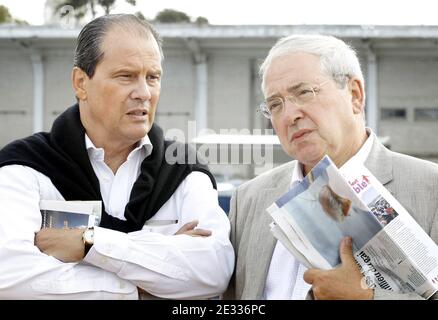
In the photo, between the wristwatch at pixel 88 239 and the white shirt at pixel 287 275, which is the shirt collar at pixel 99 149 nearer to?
the wristwatch at pixel 88 239

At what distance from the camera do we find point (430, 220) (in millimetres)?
2217

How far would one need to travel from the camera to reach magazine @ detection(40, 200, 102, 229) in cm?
237

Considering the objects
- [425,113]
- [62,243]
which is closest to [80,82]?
[62,243]

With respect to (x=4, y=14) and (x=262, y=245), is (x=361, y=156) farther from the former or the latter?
(x=4, y=14)

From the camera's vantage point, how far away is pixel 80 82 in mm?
2607

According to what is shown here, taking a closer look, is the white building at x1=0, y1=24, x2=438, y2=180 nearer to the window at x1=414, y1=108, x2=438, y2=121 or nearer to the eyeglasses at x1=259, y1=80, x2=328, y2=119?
the window at x1=414, y1=108, x2=438, y2=121

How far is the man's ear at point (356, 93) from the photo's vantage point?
97.1 inches

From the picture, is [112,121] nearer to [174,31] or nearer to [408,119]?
[174,31]

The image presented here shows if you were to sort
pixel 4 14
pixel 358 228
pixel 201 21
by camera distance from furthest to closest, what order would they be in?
pixel 4 14 → pixel 201 21 → pixel 358 228

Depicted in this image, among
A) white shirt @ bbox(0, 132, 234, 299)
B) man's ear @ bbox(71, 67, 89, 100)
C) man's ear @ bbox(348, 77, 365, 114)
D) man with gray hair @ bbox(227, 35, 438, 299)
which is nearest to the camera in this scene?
white shirt @ bbox(0, 132, 234, 299)

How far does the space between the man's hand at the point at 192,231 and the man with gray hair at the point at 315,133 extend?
0.25m

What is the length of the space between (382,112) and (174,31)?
6849mm

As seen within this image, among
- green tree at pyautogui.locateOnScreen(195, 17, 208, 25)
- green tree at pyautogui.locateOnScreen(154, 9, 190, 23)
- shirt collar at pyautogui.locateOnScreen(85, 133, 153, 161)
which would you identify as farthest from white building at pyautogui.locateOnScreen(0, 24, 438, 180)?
shirt collar at pyautogui.locateOnScreen(85, 133, 153, 161)

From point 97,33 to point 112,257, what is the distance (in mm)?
942
